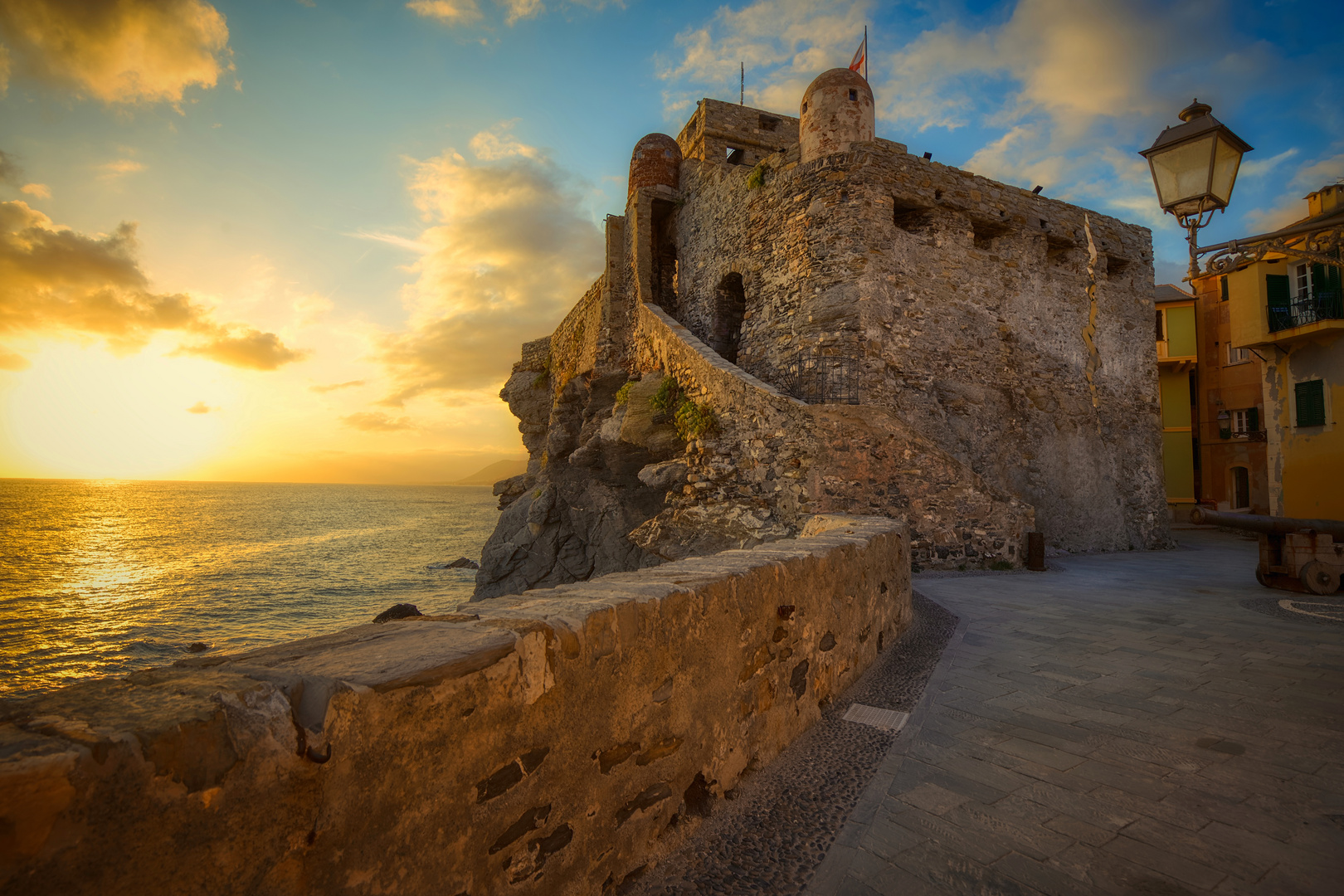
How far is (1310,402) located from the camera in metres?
15.6

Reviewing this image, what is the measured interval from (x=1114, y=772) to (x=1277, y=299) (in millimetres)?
20203

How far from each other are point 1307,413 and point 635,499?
1750 centimetres

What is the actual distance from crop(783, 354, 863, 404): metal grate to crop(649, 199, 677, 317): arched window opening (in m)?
6.90

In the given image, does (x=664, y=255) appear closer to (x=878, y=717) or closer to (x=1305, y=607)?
(x=1305, y=607)

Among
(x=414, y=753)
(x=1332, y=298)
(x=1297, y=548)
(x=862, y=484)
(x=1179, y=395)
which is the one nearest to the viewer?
(x=414, y=753)

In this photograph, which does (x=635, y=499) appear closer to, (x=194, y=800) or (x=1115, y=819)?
(x=1115, y=819)

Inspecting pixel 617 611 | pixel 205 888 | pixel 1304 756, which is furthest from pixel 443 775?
pixel 1304 756

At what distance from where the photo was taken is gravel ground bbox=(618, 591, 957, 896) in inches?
90.0

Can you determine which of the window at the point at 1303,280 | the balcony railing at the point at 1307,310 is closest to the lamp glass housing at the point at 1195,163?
the balcony railing at the point at 1307,310

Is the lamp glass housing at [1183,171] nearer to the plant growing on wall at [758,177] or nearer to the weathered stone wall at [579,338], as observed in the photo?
the plant growing on wall at [758,177]

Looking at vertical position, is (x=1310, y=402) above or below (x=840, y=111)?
below

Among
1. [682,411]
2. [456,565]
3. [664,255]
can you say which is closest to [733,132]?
[664,255]

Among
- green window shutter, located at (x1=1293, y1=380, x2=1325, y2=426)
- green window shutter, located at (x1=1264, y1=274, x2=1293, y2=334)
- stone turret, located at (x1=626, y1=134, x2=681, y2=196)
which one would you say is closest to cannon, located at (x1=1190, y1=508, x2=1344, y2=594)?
green window shutter, located at (x1=1293, y1=380, x2=1325, y2=426)

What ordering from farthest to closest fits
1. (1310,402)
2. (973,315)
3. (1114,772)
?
1. (1310,402)
2. (973,315)
3. (1114,772)
